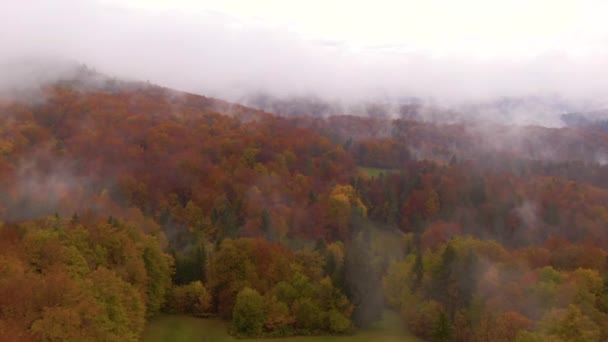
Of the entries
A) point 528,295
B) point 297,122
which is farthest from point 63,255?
point 297,122

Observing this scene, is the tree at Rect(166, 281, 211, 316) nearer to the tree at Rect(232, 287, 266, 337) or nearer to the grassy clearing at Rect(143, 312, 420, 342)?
the grassy clearing at Rect(143, 312, 420, 342)

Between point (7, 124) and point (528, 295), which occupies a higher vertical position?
point (7, 124)

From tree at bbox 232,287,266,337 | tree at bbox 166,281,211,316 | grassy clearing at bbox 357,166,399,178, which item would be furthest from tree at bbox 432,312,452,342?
grassy clearing at bbox 357,166,399,178

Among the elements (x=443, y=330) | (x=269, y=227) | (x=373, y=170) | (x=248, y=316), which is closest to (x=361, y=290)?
(x=443, y=330)

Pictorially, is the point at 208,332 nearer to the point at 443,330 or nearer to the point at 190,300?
the point at 190,300

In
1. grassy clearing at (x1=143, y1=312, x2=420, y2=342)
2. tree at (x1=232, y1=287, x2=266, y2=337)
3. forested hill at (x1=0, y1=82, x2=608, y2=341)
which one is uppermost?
forested hill at (x1=0, y1=82, x2=608, y2=341)

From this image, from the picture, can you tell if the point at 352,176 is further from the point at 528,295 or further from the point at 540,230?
the point at 528,295

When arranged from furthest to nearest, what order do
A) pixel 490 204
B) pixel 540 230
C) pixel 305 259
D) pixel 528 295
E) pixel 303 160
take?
pixel 303 160 → pixel 490 204 → pixel 540 230 → pixel 305 259 → pixel 528 295
